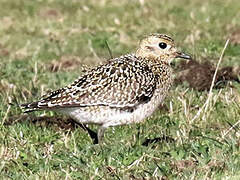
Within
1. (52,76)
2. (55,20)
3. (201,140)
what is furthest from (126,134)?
(55,20)

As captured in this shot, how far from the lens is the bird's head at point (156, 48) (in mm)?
8477

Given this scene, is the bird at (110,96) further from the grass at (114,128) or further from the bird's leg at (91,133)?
the grass at (114,128)

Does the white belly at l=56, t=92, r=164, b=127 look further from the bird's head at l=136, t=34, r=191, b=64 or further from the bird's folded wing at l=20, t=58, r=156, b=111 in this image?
the bird's head at l=136, t=34, r=191, b=64

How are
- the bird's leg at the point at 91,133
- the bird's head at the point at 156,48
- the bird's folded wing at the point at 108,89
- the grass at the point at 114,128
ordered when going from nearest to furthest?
the grass at the point at 114,128 < the bird's folded wing at the point at 108,89 < the bird's leg at the point at 91,133 < the bird's head at the point at 156,48

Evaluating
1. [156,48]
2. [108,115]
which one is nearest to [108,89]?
[108,115]

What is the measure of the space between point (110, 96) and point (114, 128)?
0.69 m

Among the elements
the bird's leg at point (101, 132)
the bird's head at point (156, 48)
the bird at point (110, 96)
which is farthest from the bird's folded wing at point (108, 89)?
the bird's head at point (156, 48)

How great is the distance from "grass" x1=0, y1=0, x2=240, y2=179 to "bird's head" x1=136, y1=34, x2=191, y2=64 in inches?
22.5

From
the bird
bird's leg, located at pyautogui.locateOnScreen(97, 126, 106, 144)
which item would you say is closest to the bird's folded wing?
the bird

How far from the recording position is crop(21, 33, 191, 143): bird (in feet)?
25.1

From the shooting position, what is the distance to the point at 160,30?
13.9 m

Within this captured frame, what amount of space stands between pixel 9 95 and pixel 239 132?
3.13 metres

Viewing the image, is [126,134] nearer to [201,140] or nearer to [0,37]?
[201,140]

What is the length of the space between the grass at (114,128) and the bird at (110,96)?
0.74ft
